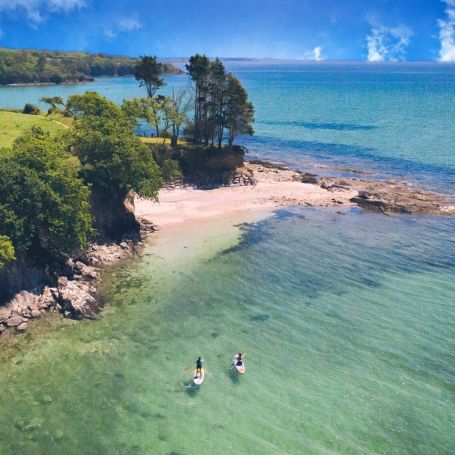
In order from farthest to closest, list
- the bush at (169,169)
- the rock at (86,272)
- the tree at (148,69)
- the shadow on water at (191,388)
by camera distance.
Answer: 1. the tree at (148,69)
2. the bush at (169,169)
3. the rock at (86,272)
4. the shadow on water at (191,388)

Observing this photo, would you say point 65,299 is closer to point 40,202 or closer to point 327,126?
point 40,202

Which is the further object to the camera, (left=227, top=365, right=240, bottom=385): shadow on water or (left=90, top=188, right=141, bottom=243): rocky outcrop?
(left=90, top=188, right=141, bottom=243): rocky outcrop

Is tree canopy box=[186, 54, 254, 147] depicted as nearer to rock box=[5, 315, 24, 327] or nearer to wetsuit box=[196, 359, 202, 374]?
rock box=[5, 315, 24, 327]

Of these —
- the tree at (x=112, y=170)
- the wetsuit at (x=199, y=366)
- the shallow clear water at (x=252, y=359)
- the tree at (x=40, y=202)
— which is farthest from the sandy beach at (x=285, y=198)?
the wetsuit at (x=199, y=366)

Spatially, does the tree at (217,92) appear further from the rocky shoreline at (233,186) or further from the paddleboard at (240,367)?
the paddleboard at (240,367)

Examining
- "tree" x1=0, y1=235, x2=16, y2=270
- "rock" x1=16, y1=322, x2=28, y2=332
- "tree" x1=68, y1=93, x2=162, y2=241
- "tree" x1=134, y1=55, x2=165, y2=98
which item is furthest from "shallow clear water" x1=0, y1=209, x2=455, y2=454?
"tree" x1=134, y1=55, x2=165, y2=98

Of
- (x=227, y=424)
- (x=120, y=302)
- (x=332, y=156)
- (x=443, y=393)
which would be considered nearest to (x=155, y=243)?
(x=120, y=302)

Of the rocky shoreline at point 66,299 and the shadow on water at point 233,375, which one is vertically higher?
the rocky shoreline at point 66,299
